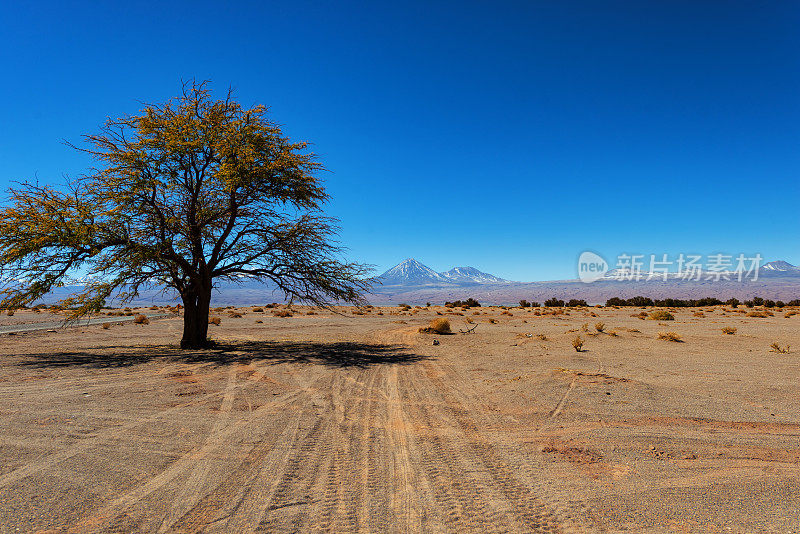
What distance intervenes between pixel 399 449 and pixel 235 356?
9.81 m

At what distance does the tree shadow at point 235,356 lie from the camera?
1190 centimetres

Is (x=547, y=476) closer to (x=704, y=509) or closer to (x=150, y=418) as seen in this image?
(x=704, y=509)

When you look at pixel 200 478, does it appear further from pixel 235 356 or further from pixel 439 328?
pixel 439 328

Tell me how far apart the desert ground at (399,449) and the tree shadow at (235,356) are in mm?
1047

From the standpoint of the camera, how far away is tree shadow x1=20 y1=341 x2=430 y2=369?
39.0ft

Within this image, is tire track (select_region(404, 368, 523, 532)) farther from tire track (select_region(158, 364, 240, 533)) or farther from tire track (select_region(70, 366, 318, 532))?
tire track (select_region(70, 366, 318, 532))

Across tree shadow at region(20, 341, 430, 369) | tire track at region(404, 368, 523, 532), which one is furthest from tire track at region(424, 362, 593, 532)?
tree shadow at region(20, 341, 430, 369)

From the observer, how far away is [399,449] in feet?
17.4

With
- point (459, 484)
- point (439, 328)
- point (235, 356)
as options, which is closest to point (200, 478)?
point (459, 484)

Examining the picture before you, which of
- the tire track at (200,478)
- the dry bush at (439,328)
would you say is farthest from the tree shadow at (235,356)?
the tire track at (200,478)

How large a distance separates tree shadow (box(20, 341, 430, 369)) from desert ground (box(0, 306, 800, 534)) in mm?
1047

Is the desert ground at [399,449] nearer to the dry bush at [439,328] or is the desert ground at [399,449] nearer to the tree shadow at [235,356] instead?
the tree shadow at [235,356]

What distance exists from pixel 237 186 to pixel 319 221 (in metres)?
3.35

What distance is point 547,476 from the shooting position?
14.7 feet
